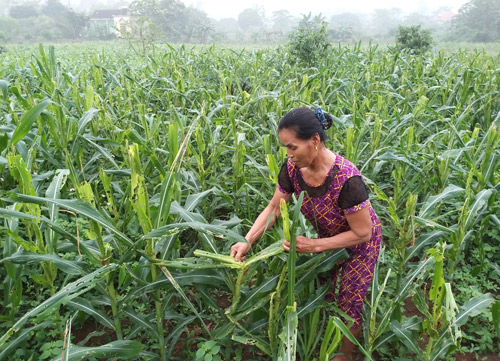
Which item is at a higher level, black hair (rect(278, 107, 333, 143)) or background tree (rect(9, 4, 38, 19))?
background tree (rect(9, 4, 38, 19))

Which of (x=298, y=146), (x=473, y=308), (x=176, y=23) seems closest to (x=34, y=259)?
(x=298, y=146)

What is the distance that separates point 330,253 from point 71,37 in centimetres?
5426

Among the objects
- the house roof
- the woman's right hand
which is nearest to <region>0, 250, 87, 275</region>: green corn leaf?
the woman's right hand

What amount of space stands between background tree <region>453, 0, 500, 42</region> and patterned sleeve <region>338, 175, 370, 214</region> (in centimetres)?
4563

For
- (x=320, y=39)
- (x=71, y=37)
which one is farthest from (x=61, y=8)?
(x=320, y=39)

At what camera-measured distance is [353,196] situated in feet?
5.61

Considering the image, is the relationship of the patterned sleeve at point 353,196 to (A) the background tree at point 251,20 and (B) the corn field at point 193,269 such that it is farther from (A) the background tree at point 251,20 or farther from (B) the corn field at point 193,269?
(A) the background tree at point 251,20

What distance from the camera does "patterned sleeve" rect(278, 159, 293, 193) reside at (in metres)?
1.95

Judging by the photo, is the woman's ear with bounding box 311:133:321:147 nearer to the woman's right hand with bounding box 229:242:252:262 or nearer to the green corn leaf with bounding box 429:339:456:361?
the woman's right hand with bounding box 229:242:252:262

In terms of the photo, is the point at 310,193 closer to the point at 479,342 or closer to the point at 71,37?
the point at 479,342

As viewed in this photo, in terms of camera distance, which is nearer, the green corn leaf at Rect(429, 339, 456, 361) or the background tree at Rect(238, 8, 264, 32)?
the green corn leaf at Rect(429, 339, 456, 361)

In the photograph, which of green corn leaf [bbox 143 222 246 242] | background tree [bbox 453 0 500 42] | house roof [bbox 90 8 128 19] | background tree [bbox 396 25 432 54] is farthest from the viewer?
house roof [bbox 90 8 128 19]

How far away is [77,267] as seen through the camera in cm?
161

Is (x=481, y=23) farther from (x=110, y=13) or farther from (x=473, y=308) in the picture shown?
(x=110, y=13)
